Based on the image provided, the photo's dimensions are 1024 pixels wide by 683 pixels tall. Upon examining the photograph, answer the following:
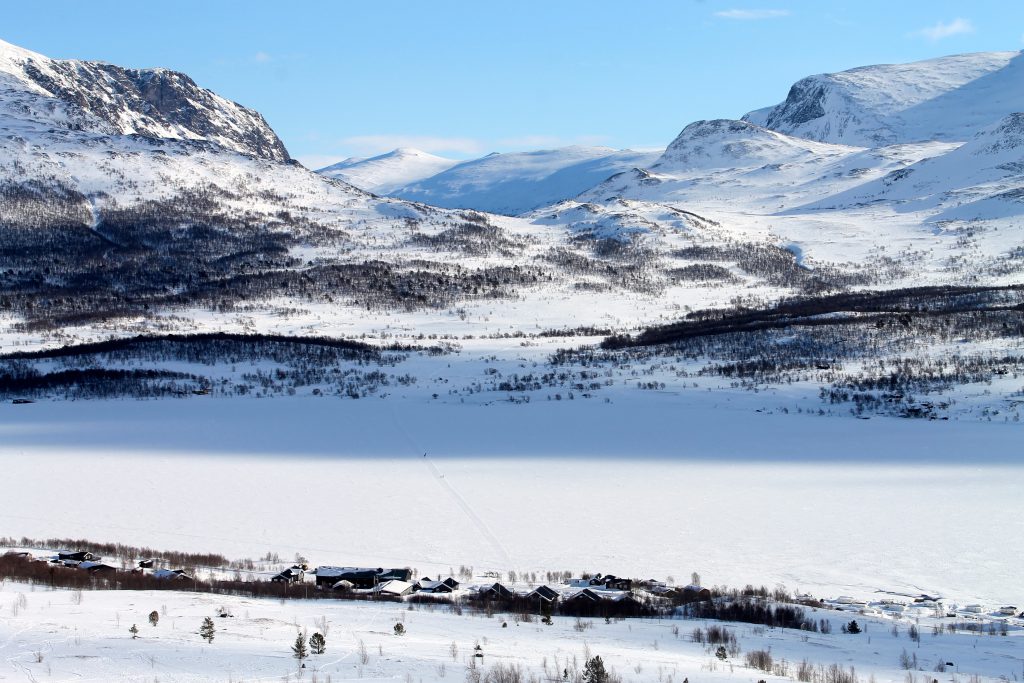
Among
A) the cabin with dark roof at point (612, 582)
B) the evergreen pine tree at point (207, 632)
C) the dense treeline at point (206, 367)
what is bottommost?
the cabin with dark roof at point (612, 582)

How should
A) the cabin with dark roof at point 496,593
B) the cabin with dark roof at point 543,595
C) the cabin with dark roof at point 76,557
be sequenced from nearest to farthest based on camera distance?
the cabin with dark roof at point 543,595, the cabin with dark roof at point 496,593, the cabin with dark roof at point 76,557

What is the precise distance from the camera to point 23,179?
176 m

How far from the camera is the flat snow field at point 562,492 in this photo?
30781 mm

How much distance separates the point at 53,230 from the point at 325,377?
9733 centimetres

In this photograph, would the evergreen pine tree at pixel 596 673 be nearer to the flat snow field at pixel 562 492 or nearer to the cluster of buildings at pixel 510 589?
the cluster of buildings at pixel 510 589

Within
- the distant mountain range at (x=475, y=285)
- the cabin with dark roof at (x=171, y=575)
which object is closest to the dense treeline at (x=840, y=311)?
the distant mountain range at (x=475, y=285)

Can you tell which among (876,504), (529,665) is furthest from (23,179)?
(529,665)

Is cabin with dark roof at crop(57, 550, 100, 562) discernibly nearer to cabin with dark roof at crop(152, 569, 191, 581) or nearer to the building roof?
cabin with dark roof at crop(152, 569, 191, 581)

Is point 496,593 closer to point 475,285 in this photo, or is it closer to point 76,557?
point 76,557

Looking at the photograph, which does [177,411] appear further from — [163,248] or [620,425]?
[163,248]

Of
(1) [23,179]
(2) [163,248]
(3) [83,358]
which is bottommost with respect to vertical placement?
(3) [83,358]

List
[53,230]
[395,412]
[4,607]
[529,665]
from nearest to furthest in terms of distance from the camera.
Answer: [529,665]
[4,607]
[395,412]
[53,230]

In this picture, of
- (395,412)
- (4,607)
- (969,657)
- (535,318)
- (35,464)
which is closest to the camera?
(4,607)

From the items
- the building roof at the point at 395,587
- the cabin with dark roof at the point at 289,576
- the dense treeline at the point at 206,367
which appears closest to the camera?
the building roof at the point at 395,587
